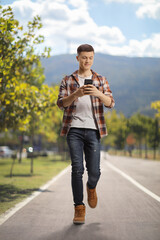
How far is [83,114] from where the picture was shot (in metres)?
4.37

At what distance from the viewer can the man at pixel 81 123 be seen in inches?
172

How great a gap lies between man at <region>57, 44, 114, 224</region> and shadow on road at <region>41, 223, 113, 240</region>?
170 mm

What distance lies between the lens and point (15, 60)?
29.7ft

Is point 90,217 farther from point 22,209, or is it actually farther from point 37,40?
point 37,40

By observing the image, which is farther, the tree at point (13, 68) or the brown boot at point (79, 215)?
the tree at point (13, 68)

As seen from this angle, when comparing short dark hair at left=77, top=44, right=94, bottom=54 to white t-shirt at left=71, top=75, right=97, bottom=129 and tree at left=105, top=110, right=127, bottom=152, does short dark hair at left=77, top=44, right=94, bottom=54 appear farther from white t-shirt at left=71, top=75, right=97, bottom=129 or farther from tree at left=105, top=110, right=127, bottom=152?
tree at left=105, top=110, right=127, bottom=152

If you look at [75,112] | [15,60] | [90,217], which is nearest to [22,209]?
[90,217]

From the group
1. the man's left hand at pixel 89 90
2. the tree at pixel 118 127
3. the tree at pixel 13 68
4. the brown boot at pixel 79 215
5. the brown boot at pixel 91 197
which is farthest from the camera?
the tree at pixel 118 127

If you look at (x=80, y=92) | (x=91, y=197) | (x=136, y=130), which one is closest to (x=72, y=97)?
(x=80, y=92)

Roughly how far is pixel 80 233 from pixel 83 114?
1.40 meters

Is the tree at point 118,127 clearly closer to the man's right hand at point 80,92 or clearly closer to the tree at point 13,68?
the tree at point 13,68

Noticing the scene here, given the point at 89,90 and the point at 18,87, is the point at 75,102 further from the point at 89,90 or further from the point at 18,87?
the point at 18,87

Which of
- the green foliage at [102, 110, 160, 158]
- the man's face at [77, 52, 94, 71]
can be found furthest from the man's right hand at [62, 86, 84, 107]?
the green foliage at [102, 110, 160, 158]

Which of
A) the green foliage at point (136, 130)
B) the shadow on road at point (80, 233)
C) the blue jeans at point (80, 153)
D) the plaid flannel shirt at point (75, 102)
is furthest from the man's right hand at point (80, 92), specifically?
the green foliage at point (136, 130)
